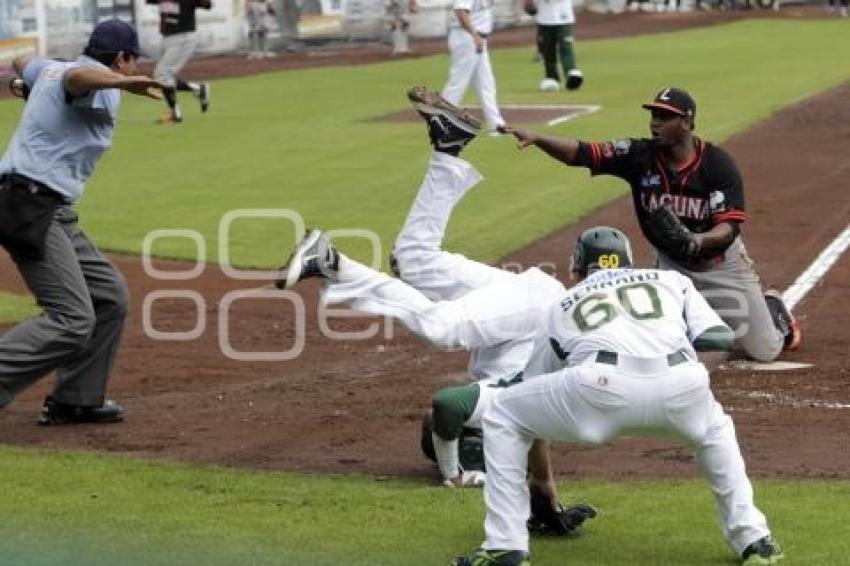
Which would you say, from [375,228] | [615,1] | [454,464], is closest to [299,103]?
[375,228]

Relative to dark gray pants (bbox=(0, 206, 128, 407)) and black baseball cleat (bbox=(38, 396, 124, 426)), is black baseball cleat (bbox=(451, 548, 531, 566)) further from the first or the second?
black baseball cleat (bbox=(38, 396, 124, 426))

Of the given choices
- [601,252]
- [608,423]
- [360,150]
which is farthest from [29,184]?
[360,150]

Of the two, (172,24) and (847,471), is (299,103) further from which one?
(847,471)

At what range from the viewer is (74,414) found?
1019cm

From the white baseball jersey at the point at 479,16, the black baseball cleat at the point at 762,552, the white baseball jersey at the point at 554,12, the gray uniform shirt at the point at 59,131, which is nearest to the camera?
the black baseball cleat at the point at 762,552

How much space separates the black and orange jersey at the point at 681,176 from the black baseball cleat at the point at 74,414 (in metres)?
3.00

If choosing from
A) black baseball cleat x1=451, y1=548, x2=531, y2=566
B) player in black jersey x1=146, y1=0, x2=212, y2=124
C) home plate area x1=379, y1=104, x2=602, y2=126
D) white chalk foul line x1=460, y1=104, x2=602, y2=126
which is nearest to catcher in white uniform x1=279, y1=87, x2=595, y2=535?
black baseball cleat x1=451, y1=548, x2=531, y2=566

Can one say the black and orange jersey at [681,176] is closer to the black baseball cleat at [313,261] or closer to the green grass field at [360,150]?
the black baseball cleat at [313,261]

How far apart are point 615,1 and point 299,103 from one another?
80.8ft

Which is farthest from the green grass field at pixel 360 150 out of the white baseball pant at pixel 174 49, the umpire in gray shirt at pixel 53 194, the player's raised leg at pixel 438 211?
the player's raised leg at pixel 438 211

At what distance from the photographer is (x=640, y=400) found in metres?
7.11

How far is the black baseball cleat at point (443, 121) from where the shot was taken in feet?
30.9

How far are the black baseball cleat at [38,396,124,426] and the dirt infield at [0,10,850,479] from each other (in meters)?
0.09

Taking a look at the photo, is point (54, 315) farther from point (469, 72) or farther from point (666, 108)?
point (469, 72)
